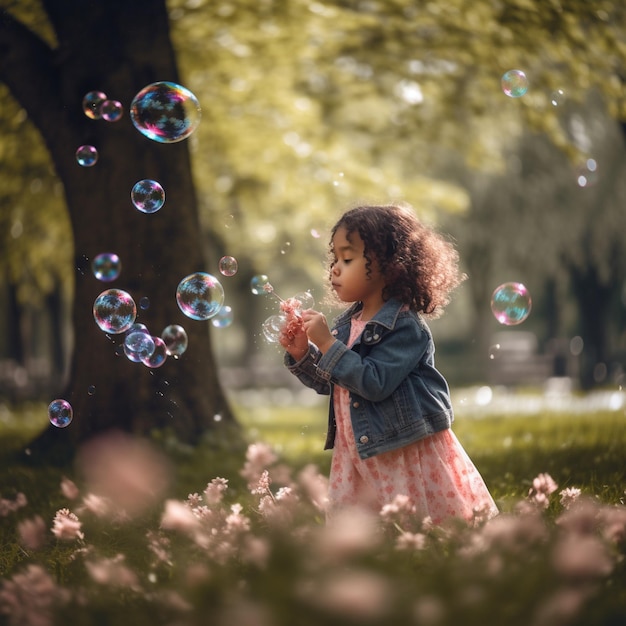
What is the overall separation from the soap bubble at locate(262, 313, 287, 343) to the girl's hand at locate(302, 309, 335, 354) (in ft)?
0.77

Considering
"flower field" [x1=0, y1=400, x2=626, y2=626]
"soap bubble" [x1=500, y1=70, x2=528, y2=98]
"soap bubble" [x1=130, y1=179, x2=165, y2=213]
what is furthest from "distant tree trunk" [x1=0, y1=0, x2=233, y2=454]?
"soap bubble" [x1=500, y1=70, x2=528, y2=98]

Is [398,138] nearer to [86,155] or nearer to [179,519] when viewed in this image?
[86,155]

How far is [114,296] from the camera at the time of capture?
509 centimetres

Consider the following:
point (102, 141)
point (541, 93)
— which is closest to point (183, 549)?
point (102, 141)

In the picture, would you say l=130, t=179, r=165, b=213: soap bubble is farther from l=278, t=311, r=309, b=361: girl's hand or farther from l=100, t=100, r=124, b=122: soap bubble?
l=278, t=311, r=309, b=361: girl's hand

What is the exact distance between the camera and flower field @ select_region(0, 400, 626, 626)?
2.03 m

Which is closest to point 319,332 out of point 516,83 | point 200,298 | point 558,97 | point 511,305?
point 200,298

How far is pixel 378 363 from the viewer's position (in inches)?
135

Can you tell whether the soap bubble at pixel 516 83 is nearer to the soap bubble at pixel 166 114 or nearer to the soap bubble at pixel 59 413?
the soap bubble at pixel 166 114

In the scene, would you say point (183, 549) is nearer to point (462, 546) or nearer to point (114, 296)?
point (462, 546)

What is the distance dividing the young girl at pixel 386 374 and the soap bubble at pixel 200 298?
1073 mm

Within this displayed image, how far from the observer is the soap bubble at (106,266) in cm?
630

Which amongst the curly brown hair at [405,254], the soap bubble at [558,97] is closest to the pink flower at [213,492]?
the curly brown hair at [405,254]

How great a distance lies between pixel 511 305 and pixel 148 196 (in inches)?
87.6
